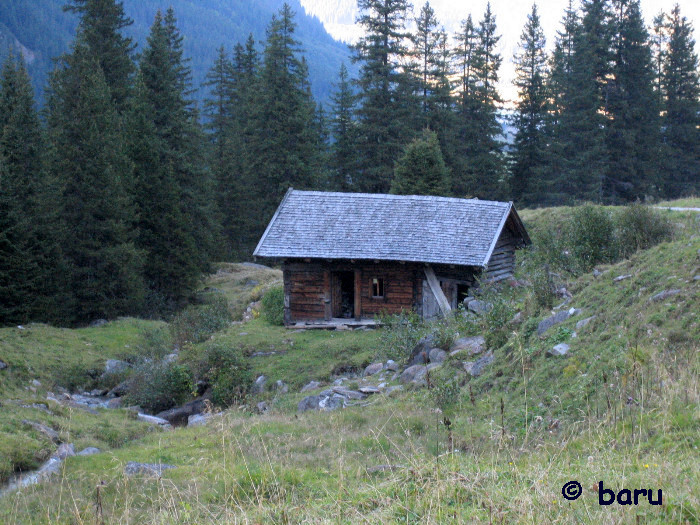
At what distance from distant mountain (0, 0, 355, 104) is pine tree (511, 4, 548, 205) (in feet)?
105

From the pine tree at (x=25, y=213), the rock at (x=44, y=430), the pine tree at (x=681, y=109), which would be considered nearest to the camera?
the rock at (x=44, y=430)

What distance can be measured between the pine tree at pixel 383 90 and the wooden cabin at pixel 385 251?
17117mm

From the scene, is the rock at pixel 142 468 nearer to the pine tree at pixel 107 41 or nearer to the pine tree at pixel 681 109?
the pine tree at pixel 107 41

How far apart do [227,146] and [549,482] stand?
1807 inches

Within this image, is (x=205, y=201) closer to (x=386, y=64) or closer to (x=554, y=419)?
(x=386, y=64)

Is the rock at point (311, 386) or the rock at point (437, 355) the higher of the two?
the rock at point (437, 355)

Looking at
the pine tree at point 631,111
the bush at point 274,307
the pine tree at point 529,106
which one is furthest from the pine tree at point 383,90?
the bush at point 274,307

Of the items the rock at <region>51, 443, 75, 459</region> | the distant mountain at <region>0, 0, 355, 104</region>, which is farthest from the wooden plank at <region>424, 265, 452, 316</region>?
the distant mountain at <region>0, 0, 355, 104</region>

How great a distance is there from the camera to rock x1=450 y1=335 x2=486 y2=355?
521 inches

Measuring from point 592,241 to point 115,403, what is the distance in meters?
14.1

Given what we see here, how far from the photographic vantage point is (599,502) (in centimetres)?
437

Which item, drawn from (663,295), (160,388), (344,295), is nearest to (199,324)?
(344,295)

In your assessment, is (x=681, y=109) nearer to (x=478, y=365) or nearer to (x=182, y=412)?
(x=478, y=365)

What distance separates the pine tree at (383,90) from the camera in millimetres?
42000
